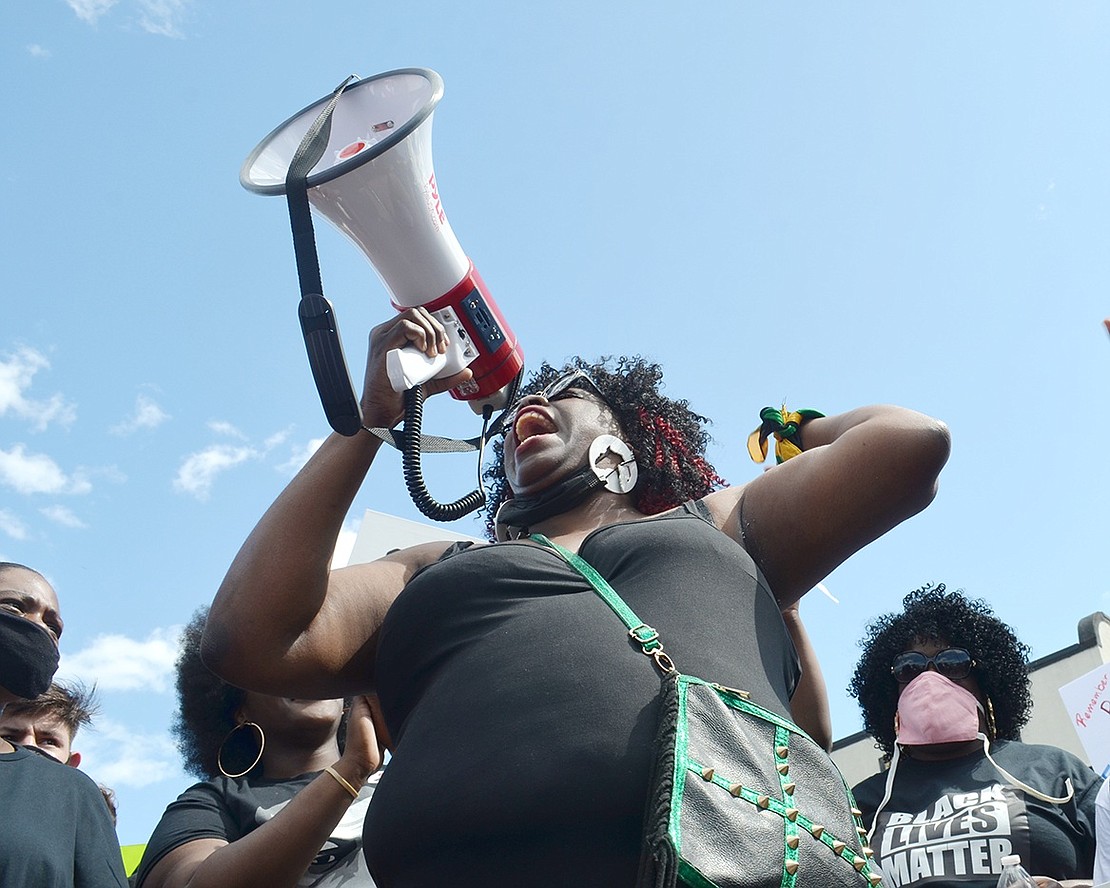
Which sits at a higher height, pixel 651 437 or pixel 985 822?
pixel 651 437

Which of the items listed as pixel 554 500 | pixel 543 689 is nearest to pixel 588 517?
pixel 554 500

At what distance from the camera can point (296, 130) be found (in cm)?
274

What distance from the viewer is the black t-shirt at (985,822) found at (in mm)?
3336

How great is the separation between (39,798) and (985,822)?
2602 mm

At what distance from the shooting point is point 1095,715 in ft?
16.3

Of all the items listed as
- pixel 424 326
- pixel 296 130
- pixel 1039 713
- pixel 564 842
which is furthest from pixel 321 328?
pixel 1039 713

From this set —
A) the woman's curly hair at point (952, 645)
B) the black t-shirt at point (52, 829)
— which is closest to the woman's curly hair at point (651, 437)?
the black t-shirt at point (52, 829)

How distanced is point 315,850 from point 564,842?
1218mm

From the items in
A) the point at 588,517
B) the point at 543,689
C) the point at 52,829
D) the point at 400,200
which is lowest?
the point at 543,689

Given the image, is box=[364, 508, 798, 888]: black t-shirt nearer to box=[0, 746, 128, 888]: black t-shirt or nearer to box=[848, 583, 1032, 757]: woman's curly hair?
box=[0, 746, 128, 888]: black t-shirt

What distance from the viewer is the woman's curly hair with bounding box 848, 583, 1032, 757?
4.59 meters

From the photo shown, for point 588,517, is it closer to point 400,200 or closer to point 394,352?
point 394,352

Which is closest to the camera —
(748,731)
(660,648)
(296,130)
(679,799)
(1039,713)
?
(679,799)

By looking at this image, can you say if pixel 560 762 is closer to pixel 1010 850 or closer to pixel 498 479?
pixel 498 479
